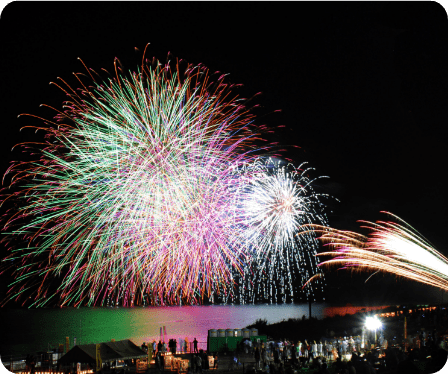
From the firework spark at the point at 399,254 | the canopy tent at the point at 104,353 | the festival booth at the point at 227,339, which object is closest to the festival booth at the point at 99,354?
the canopy tent at the point at 104,353

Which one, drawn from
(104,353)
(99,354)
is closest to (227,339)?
(104,353)

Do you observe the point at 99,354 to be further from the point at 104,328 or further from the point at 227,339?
the point at 104,328

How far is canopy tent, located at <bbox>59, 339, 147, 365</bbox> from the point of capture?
15227mm

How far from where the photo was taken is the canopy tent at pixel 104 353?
599 inches

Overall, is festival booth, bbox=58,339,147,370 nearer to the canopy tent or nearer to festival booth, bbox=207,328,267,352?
the canopy tent

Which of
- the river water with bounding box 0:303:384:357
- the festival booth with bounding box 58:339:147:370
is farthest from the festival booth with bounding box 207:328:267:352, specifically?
the river water with bounding box 0:303:384:357

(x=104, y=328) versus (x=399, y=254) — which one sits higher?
(x=399, y=254)

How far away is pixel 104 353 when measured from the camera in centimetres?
1602

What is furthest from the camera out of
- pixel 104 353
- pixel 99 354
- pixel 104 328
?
pixel 104 328

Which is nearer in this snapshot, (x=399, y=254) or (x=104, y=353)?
(x=104, y=353)

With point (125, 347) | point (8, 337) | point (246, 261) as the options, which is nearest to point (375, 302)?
point (8, 337)

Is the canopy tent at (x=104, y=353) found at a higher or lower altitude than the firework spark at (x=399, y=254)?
lower

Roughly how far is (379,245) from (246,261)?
7.32 metres

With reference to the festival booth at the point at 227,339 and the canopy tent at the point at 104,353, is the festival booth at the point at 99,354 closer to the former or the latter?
the canopy tent at the point at 104,353
